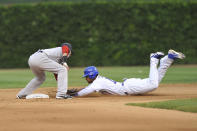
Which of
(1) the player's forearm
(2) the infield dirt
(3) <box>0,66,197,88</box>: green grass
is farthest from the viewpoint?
(3) <box>0,66,197,88</box>: green grass

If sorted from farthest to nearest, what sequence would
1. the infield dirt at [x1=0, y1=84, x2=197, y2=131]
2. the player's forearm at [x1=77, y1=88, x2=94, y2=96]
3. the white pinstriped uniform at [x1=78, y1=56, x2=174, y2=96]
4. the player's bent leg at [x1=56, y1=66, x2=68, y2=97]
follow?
the white pinstriped uniform at [x1=78, y1=56, x2=174, y2=96] < the player's forearm at [x1=77, y1=88, x2=94, y2=96] < the player's bent leg at [x1=56, y1=66, x2=68, y2=97] < the infield dirt at [x1=0, y1=84, x2=197, y2=131]

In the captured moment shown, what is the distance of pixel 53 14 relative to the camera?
29.8 m

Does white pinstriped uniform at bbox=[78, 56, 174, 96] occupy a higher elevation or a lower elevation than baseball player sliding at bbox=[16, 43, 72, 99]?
lower

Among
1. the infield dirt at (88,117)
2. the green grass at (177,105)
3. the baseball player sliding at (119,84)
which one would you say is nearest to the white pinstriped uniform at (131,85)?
the baseball player sliding at (119,84)

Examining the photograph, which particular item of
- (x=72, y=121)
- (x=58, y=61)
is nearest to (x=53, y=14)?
(x=58, y=61)

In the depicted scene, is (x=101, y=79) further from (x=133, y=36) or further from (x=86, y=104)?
(x=133, y=36)

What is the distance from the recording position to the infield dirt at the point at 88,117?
27.0ft

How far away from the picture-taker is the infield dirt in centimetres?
823

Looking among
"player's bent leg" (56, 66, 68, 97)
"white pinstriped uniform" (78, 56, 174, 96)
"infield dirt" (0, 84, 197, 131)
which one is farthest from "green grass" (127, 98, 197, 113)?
"player's bent leg" (56, 66, 68, 97)

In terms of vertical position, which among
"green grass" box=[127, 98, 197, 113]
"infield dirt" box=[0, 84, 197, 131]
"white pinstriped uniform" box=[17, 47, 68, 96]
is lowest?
"infield dirt" box=[0, 84, 197, 131]

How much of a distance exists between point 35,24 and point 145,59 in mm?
6613

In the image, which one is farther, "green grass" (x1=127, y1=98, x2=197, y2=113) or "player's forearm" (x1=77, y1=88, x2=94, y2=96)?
"player's forearm" (x1=77, y1=88, x2=94, y2=96)

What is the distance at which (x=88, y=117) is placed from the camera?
9.03 m

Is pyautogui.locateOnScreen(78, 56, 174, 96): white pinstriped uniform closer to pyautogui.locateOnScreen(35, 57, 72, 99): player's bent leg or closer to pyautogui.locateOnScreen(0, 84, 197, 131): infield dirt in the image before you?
pyautogui.locateOnScreen(35, 57, 72, 99): player's bent leg
